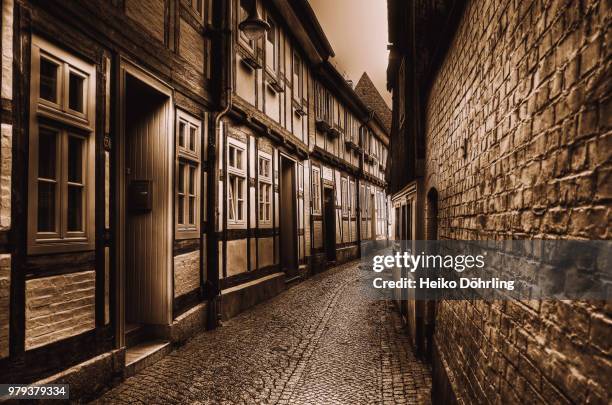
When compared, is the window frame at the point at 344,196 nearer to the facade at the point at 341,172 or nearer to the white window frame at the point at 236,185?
the facade at the point at 341,172

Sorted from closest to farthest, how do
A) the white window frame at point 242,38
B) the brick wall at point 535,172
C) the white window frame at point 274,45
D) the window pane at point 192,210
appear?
the brick wall at point 535,172 < the window pane at point 192,210 < the white window frame at point 242,38 < the white window frame at point 274,45

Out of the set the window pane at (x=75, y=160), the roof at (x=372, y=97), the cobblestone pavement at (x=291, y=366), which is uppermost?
the roof at (x=372, y=97)

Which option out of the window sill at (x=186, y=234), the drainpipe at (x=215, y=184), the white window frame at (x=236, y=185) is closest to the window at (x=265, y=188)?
the white window frame at (x=236, y=185)

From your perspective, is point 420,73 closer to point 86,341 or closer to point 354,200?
point 86,341

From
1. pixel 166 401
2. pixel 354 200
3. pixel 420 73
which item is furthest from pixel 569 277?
pixel 354 200

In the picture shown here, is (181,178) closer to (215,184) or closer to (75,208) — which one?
(215,184)

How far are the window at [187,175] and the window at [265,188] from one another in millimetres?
3091

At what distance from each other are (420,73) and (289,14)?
260 inches

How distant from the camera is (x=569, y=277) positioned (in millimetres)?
1652

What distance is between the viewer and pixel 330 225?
1789 centimetres

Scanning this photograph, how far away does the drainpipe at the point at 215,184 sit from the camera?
7719 mm

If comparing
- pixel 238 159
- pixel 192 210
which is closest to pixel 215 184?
pixel 192 210

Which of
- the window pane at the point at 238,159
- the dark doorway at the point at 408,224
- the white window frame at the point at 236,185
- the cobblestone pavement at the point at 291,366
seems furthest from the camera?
the window pane at the point at 238,159

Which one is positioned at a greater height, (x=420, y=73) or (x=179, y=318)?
(x=420, y=73)
